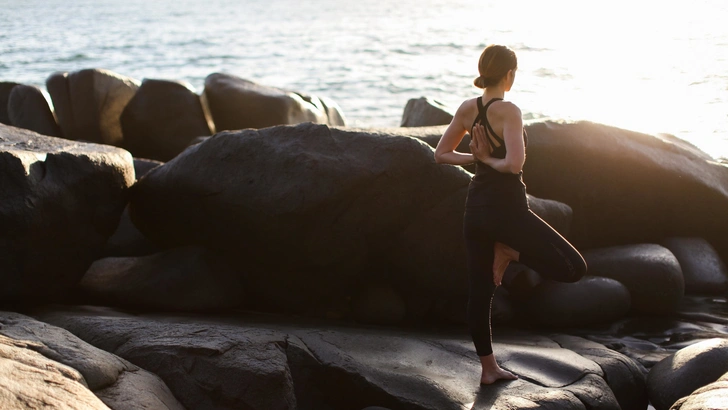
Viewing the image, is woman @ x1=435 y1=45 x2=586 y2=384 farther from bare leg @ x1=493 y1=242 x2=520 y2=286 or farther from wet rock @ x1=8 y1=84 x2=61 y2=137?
wet rock @ x1=8 y1=84 x2=61 y2=137

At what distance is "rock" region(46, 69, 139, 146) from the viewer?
418 inches

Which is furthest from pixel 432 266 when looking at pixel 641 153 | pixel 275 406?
pixel 641 153

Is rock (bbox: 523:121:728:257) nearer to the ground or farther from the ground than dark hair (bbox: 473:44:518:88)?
nearer to the ground

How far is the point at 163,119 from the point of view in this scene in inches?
415

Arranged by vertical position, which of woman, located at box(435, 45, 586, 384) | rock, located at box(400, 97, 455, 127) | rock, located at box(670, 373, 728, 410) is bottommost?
rock, located at box(670, 373, 728, 410)

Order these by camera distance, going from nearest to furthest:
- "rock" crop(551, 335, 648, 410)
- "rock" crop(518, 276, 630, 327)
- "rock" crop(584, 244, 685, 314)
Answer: "rock" crop(551, 335, 648, 410) < "rock" crop(518, 276, 630, 327) < "rock" crop(584, 244, 685, 314)

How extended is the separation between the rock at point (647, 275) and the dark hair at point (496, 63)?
9.42ft

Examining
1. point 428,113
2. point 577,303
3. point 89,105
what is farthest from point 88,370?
point 89,105

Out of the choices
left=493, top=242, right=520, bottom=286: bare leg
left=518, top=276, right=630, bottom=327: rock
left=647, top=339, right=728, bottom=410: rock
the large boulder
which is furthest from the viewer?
left=518, top=276, right=630, bottom=327: rock

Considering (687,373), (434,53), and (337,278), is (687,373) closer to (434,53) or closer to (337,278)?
(337,278)

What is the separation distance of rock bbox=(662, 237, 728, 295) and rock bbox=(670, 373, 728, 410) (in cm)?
288

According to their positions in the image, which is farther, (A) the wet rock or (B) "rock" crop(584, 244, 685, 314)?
(A) the wet rock

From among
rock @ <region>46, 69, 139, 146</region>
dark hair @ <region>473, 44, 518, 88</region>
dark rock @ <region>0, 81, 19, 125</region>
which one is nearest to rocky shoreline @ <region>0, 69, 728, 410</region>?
dark hair @ <region>473, 44, 518, 88</region>

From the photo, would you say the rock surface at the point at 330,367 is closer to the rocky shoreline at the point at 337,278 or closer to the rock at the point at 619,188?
the rocky shoreline at the point at 337,278
